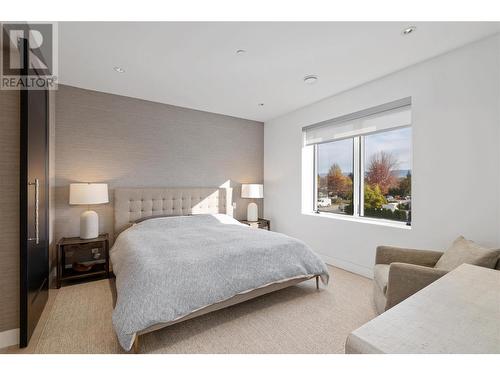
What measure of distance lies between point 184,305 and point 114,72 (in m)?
2.65

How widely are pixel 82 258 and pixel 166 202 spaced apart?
4.32 ft

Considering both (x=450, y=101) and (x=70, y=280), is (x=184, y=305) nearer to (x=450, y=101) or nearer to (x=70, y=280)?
(x=70, y=280)

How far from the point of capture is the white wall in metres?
2.12

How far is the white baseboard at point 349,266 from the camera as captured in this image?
3.12 meters

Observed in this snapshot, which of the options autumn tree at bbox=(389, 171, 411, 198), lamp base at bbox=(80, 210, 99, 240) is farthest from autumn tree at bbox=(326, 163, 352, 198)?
lamp base at bbox=(80, 210, 99, 240)

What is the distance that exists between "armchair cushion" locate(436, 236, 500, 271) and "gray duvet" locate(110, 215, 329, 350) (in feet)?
3.64

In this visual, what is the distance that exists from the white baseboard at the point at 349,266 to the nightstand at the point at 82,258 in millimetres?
3071

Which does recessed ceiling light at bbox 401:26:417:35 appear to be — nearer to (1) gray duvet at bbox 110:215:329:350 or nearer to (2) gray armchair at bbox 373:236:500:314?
(2) gray armchair at bbox 373:236:500:314

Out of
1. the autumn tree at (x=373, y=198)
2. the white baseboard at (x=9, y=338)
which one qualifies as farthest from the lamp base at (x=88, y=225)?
the autumn tree at (x=373, y=198)
